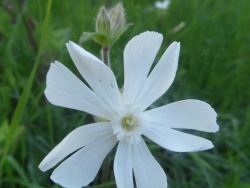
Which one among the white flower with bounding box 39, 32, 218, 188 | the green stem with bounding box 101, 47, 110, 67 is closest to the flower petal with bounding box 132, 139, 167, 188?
the white flower with bounding box 39, 32, 218, 188

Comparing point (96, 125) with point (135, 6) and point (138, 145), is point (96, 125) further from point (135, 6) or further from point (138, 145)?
point (135, 6)

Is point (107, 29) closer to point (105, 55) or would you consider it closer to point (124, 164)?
point (105, 55)

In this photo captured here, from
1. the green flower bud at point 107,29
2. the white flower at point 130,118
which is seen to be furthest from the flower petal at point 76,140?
the green flower bud at point 107,29

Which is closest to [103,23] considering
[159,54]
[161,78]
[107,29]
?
[107,29]

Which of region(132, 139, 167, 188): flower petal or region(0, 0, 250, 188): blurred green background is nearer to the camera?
region(132, 139, 167, 188): flower petal

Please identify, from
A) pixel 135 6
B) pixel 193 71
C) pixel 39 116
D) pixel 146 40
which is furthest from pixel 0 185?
pixel 135 6

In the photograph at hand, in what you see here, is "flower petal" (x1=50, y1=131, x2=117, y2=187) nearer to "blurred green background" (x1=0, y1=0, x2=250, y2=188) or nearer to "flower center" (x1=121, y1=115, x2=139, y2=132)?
"flower center" (x1=121, y1=115, x2=139, y2=132)

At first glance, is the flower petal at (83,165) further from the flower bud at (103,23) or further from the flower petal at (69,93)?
the flower bud at (103,23)
